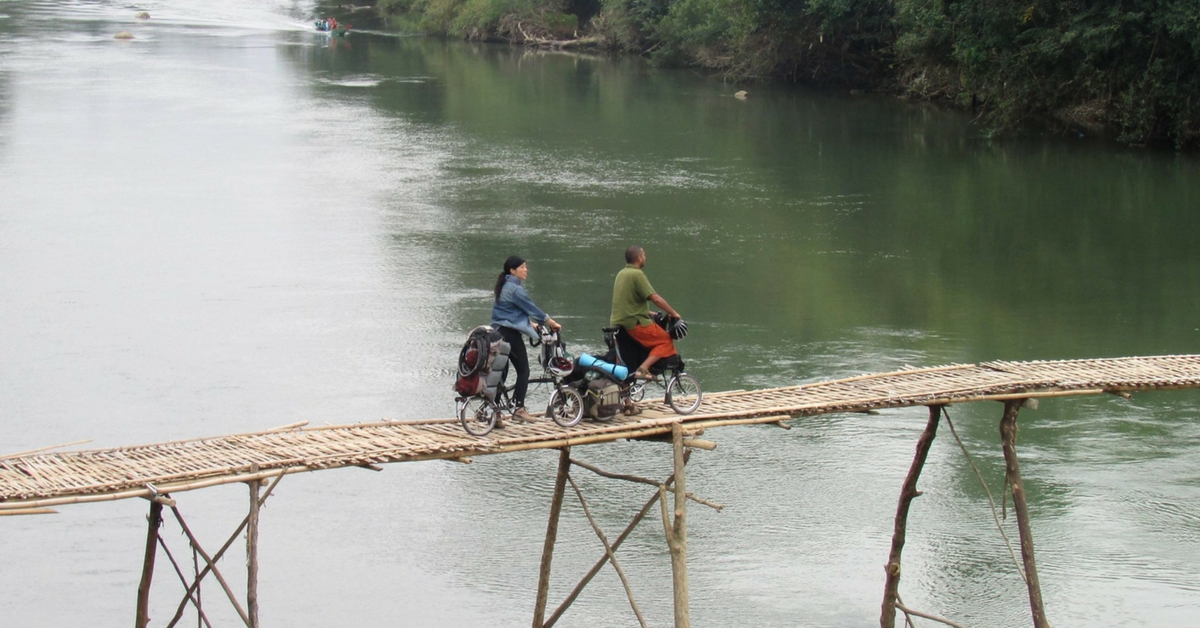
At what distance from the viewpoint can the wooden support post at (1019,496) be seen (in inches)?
425

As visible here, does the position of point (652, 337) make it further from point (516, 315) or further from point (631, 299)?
point (516, 315)

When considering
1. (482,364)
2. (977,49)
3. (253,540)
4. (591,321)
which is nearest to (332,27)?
(977,49)

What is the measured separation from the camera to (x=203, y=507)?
14758 mm

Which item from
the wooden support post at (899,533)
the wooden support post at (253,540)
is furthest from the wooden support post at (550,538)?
the wooden support post at (899,533)

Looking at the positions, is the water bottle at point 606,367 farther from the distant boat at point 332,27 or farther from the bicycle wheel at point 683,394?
the distant boat at point 332,27

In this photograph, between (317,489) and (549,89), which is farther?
(549,89)

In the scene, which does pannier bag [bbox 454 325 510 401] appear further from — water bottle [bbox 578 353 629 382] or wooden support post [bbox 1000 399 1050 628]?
wooden support post [bbox 1000 399 1050 628]

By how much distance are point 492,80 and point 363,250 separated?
25.8 metres

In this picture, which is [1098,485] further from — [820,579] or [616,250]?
[616,250]

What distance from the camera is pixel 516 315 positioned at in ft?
34.2

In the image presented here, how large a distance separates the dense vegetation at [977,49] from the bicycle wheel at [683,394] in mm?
22695

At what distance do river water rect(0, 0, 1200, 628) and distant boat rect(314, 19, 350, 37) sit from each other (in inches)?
1004

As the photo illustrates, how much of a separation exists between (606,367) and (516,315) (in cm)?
80

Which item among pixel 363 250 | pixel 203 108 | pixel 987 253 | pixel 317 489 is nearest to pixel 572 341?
pixel 317 489
